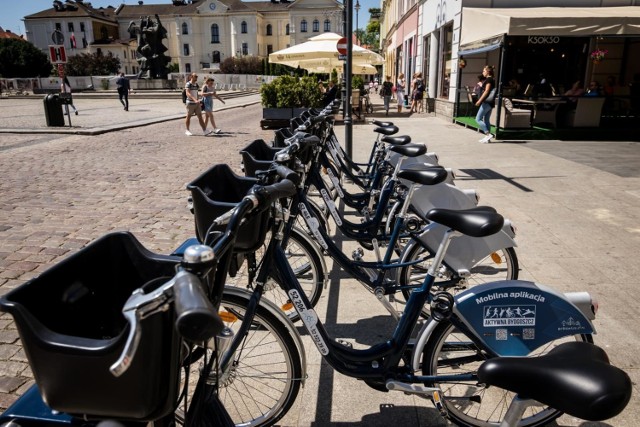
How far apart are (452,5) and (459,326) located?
17.4 m

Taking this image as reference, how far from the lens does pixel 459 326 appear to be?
92.4 inches

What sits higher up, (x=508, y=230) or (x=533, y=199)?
(x=508, y=230)

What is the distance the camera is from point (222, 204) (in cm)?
287

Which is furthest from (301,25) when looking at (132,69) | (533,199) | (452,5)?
(533,199)

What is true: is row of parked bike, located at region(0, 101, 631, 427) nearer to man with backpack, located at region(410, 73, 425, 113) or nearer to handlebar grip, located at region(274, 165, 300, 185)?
handlebar grip, located at region(274, 165, 300, 185)

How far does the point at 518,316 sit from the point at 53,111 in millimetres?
17155

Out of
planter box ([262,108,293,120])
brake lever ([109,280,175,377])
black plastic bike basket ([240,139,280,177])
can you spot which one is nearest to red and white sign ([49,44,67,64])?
planter box ([262,108,293,120])

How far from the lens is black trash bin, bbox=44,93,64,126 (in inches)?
626

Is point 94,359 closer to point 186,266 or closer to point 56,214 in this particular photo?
point 186,266

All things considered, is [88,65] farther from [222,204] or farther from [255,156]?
[222,204]

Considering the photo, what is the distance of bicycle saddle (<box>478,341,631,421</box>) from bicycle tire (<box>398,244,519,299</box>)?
1.86 meters

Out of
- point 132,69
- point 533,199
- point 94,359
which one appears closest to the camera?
point 94,359

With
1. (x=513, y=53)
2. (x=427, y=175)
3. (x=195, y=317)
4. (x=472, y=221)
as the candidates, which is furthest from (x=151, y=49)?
(x=195, y=317)

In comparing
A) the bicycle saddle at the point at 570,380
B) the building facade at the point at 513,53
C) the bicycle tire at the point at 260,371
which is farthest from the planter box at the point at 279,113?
the bicycle saddle at the point at 570,380
